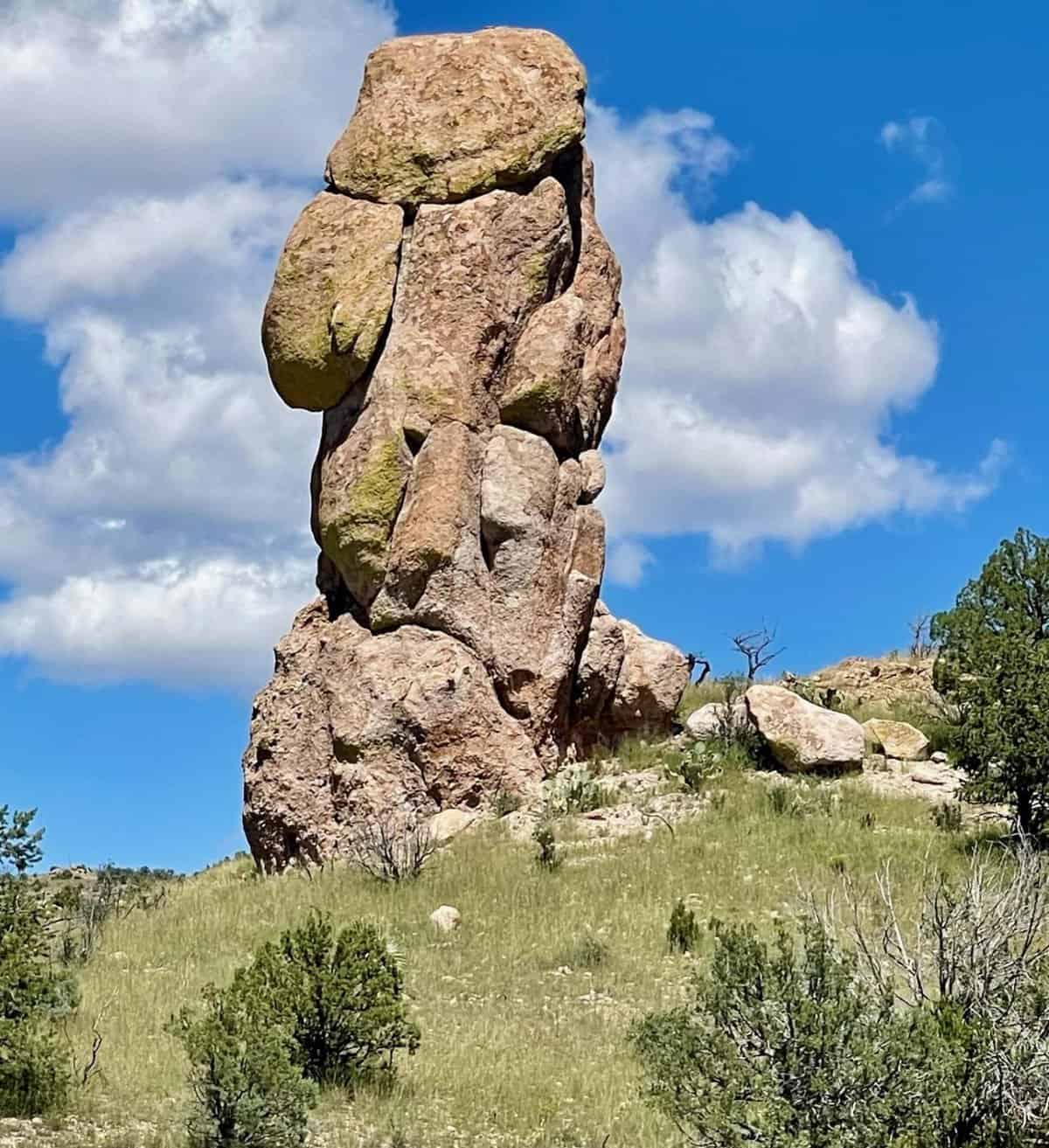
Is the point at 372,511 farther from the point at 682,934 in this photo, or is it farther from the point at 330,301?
the point at 682,934

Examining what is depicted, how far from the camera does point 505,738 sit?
798 inches

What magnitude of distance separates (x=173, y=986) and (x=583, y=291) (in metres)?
12.1

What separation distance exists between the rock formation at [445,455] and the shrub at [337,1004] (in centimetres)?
747

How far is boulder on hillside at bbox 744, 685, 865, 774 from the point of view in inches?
858

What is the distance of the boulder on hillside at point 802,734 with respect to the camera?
2178 cm

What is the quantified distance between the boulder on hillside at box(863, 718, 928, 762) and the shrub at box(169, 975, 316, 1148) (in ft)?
47.9

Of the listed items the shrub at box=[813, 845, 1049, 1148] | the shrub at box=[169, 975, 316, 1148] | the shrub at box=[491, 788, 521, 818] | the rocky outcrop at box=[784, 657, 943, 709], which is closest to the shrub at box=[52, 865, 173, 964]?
the shrub at box=[169, 975, 316, 1148]

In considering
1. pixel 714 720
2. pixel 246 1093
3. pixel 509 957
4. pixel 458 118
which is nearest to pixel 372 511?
pixel 458 118

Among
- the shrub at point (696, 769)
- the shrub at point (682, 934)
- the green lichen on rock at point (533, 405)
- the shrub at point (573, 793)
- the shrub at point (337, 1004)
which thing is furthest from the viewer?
the green lichen on rock at point (533, 405)

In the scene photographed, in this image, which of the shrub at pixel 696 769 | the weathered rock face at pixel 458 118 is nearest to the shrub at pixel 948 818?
the shrub at pixel 696 769

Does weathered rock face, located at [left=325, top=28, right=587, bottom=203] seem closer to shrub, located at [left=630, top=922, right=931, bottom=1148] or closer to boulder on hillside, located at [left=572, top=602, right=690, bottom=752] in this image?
boulder on hillside, located at [left=572, top=602, right=690, bottom=752]

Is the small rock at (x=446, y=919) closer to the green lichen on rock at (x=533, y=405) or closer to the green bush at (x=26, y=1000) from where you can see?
the green bush at (x=26, y=1000)

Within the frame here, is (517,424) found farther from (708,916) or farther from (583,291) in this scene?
(708,916)

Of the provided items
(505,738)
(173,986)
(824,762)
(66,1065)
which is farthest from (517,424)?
(66,1065)
